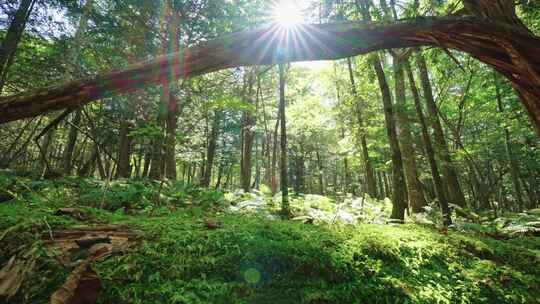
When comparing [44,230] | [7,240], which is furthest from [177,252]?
[7,240]

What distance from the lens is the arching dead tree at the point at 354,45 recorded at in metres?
1.78

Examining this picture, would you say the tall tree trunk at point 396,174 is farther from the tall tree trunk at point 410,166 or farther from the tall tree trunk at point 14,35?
the tall tree trunk at point 14,35

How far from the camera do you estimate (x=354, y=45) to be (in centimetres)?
200

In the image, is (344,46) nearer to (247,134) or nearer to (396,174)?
(396,174)

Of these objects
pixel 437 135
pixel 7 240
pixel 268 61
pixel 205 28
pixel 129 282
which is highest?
pixel 205 28

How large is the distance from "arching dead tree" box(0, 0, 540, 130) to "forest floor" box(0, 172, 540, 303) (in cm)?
111

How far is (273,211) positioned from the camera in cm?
550

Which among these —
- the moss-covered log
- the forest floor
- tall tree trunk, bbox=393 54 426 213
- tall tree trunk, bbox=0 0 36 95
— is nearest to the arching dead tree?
the moss-covered log

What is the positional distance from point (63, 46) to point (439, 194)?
11.6m

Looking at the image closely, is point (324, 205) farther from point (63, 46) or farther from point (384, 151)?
point (384, 151)

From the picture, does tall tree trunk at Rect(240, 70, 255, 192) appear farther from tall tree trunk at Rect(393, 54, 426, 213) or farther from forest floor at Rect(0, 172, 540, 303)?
forest floor at Rect(0, 172, 540, 303)

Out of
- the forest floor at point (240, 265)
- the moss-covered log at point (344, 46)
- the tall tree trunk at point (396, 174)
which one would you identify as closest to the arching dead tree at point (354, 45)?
the moss-covered log at point (344, 46)

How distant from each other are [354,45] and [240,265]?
6.48 ft

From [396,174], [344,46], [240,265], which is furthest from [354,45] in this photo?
[396,174]
